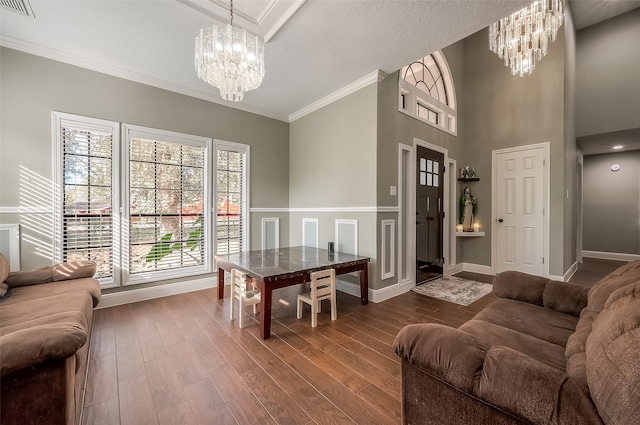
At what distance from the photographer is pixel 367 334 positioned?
2.35 metres

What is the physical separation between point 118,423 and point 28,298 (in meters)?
1.36

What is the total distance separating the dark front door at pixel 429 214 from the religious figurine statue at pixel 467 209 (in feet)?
2.59

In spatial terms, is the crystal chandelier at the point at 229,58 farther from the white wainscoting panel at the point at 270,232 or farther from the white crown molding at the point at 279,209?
the white wainscoting panel at the point at 270,232

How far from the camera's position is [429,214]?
406 centimetres

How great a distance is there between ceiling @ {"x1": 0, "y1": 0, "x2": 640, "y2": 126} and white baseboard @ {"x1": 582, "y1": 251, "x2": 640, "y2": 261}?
6818mm

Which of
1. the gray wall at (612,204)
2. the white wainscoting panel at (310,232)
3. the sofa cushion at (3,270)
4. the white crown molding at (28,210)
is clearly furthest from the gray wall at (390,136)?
the gray wall at (612,204)

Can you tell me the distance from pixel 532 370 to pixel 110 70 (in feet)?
14.5

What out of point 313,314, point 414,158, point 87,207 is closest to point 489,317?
point 313,314

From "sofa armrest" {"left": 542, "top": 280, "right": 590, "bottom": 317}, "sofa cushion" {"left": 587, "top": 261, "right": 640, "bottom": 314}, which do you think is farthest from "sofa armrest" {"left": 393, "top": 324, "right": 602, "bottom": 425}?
"sofa armrest" {"left": 542, "top": 280, "right": 590, "bottom": 317}

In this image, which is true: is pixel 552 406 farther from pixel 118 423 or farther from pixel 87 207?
pixel 87 207

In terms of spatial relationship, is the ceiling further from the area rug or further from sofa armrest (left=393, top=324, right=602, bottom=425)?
the area rug

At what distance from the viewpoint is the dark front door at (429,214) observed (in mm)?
3848

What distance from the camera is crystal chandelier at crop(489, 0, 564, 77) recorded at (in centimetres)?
317

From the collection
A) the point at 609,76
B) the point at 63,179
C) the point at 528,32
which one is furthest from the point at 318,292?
the point at 609,76
